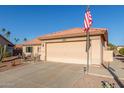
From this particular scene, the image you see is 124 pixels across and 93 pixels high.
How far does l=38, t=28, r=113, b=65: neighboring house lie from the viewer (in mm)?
15391

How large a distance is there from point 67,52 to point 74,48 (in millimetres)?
1041

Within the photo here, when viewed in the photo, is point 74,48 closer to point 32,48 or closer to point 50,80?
point 50,80

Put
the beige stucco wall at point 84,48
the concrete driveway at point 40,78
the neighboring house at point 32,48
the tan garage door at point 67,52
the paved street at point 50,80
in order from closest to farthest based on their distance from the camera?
the paved street at point 50,80
the concrete driveway at point 40,78
the beige stucco wall at point 84,48
the tan garage door at point 67,52
the neighboring house at point 32,48

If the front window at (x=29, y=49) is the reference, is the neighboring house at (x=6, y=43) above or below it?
above

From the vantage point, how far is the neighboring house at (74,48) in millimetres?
15391

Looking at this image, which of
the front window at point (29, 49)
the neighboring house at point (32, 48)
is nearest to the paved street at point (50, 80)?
the neighboring house at point (32, 48)

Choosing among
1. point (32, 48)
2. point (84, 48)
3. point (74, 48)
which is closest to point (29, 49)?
point (32, 48)

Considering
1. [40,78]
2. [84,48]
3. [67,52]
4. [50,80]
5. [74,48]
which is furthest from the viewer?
[67,52]

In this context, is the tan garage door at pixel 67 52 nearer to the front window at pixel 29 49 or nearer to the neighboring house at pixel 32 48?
the neighboring house at pixel 32 48

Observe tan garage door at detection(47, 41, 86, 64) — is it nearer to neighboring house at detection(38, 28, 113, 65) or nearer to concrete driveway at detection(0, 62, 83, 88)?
neighboring house at detection(38, 28, 113, 65)

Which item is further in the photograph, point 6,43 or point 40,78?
point 6,43

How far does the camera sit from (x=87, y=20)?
36.8 feet

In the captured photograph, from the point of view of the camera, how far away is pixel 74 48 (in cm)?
1700
